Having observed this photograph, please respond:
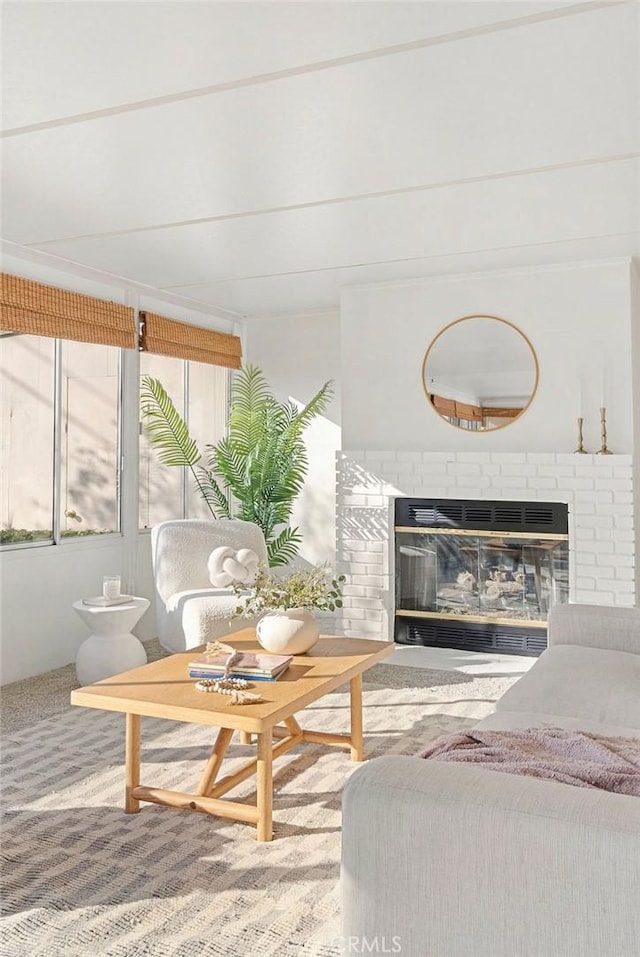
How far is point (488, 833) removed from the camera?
1.27 meters

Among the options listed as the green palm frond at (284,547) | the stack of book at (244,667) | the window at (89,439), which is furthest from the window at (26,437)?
the stack of book at (244,667)

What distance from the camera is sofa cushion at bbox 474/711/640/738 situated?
6.97ft

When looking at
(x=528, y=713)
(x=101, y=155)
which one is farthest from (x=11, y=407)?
(x=528, y=713)

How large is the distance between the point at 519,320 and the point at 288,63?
2.77m

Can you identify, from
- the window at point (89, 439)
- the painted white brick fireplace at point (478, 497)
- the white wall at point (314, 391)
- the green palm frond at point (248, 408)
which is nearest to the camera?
the painted white brick fireplace at point (478, 497)

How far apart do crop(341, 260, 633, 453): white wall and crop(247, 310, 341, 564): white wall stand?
78cm

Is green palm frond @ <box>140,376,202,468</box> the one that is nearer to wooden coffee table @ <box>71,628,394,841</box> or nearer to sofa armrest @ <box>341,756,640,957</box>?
wooden coffee table @ <box>71,628,394,841</box>

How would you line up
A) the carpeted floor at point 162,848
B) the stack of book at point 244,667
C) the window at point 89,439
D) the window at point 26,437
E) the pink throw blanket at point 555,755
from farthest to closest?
the window at point 89,439
the window at point 26,437
the stack of book at point 244,667
the carpeted floor at point 162,848
the pink throw blanket at point 555,755

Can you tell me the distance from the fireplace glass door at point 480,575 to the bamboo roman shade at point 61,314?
2.22 meters

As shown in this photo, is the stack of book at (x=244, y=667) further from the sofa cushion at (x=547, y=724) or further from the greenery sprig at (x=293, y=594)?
the sofa cushion at (x=547, y=724)

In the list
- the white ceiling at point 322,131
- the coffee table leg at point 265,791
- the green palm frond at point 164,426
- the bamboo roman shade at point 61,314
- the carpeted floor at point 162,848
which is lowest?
the carpeted floor at point 162,848

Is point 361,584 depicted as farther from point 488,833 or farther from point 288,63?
point 488,833

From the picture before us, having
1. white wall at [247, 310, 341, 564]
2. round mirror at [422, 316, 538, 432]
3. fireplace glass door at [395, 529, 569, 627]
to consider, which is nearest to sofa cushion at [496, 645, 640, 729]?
fireplace glass door at [395, 529, 569, 627]

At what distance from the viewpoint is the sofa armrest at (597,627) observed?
2920mm
